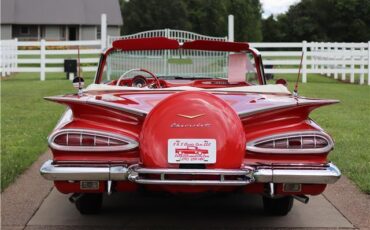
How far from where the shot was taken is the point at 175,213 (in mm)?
5312

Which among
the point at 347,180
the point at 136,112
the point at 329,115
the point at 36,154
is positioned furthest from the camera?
the point at 329,115

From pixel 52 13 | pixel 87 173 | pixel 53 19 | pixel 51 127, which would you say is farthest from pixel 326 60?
pixel 52 13

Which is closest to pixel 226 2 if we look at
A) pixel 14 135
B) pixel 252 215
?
pixel 14 135

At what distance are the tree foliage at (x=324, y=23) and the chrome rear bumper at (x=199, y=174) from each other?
6623cm

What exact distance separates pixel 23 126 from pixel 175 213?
17.3 ft

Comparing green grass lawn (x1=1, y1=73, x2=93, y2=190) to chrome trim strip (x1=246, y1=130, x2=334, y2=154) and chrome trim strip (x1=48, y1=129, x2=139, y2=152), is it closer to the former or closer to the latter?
chrome trim strip (x1=48, y1=129, x2=139, y2=152)

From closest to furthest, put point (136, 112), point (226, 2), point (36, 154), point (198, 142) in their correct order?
point (198, 142), point (136, 112), point (36, 154), point (226, 2)

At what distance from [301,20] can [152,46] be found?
68.5 metres

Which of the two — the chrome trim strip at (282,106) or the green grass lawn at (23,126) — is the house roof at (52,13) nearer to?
the green grass lawn at (23,126)

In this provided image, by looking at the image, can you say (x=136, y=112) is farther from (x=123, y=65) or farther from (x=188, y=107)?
(x=123, y=65)

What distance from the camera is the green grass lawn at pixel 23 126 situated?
7.16 meters

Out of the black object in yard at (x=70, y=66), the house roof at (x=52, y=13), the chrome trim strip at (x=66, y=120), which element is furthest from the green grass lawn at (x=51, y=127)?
the house roof at (x=52, y=13)

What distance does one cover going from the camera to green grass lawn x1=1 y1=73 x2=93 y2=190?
23.5 feet

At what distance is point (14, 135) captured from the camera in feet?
29.5
